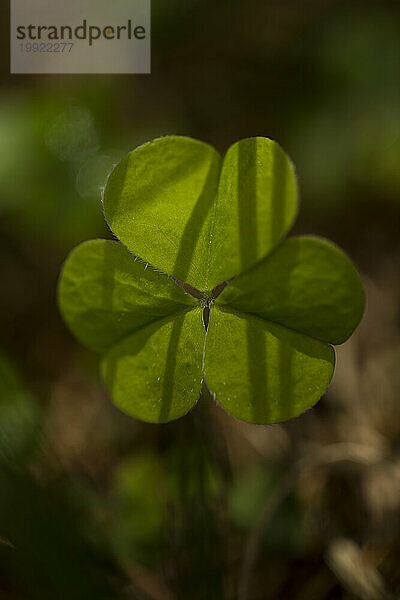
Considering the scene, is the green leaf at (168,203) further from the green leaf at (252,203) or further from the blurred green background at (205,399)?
the blurred green background at (205,399)

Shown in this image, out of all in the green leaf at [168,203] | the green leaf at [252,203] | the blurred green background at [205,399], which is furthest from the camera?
the blurred green background at [205,399]

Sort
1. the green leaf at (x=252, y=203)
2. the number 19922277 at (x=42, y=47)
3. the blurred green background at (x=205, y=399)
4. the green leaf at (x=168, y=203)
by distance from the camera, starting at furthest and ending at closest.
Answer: the number 19922277 at (x=42, y=47)
the blurred green background at (x=205, y=399)
the green leaf at (x=168, y=203)
the green leaf at (x=252, y=203)

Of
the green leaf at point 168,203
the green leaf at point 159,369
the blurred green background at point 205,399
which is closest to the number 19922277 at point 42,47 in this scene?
the blurred green background at point 205,399

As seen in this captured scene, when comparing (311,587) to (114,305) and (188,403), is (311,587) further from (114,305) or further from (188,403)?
(114,305)

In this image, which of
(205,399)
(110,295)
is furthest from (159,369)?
(205,399)

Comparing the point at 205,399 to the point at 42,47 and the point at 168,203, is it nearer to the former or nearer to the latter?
the point at 168,203

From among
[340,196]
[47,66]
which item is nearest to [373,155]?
[340,196]
